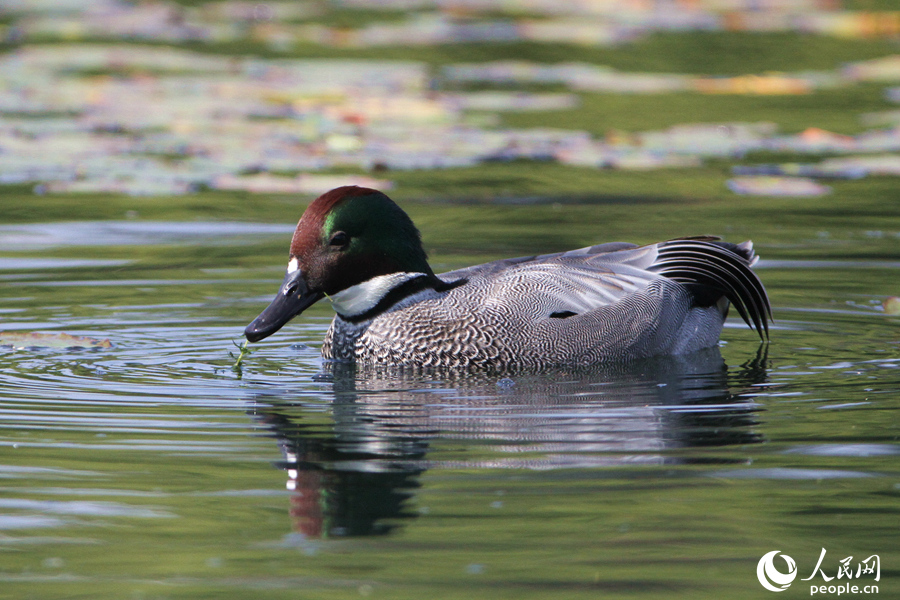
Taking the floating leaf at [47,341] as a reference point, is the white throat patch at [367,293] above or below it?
above

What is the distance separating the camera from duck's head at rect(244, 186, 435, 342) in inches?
269

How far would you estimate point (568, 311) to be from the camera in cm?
703

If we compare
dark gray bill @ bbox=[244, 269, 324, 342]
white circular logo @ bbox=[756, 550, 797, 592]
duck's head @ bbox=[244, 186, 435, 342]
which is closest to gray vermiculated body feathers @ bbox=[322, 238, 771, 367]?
duck's head @ bbox=[244, 186, 435, 342]

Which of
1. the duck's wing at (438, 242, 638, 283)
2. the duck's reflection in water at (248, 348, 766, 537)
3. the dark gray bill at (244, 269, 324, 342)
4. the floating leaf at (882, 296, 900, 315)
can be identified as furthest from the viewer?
the floating leaf at (882, 296, 900, 315)

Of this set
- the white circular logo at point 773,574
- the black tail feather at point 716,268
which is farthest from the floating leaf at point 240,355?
the white circular logo at point 773,574

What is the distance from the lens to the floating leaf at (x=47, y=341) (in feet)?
23.2

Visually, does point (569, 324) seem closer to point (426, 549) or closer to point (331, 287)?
point (331, 287)

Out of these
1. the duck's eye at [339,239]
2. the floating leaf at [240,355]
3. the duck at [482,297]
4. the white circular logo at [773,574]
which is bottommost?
the floating leaf at [240,355]

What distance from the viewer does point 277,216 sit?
10930mm

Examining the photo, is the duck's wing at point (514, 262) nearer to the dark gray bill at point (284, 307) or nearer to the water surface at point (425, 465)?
the water surface at point (425, 465)

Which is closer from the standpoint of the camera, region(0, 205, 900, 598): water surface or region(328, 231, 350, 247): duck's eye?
region(0, 205, 900, 598): water surface

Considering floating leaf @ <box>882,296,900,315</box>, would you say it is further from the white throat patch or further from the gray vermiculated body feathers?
the white throat patch

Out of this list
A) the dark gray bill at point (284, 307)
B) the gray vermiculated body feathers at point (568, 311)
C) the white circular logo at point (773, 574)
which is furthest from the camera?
the gray vermiculated body feathers at point (568, 311)

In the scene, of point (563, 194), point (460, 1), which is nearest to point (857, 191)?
point (563, 194)
